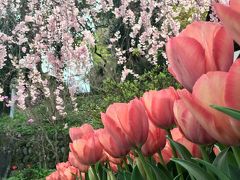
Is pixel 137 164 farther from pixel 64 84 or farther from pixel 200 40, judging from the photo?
pixel 64 84

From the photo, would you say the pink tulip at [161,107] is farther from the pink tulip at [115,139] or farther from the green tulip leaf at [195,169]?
the green tulip leaf at [195,169]

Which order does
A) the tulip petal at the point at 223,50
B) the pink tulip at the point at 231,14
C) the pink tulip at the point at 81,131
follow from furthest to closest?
1. the pink tulip at the point at 81,131
2. the tulip petal at the point at 223,50
3. the pink tulip at the point at 231,14

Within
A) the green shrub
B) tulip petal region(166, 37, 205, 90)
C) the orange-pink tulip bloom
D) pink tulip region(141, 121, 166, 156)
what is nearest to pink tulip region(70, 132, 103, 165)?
pink tulip region(141, 121, 166, 156)

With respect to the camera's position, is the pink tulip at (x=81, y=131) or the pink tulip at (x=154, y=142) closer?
the pink tulip at (x=154, y=142)

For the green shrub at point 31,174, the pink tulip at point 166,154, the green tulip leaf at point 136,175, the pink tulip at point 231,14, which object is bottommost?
the green shrub at point 31,174

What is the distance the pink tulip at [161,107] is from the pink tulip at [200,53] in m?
0.34

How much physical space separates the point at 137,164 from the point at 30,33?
13.6 metres

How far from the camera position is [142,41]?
12578 millimetres

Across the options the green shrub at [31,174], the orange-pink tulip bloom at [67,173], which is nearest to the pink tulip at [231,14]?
the orange-pink tulip bloom at [67,173]

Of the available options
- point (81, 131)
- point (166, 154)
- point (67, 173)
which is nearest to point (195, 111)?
point (166, 154)

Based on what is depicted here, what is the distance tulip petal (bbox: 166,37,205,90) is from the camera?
739mm

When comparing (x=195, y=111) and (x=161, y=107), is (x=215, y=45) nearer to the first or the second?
(x=195, y=111)

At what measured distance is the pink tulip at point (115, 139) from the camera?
110 cm

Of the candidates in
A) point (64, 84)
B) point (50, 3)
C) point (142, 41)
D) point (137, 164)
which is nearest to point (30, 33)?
point (50, 3)
